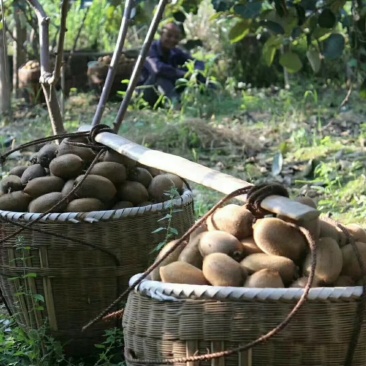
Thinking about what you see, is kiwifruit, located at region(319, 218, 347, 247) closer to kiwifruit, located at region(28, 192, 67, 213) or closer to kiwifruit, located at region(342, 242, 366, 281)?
kiwifruit, located at region(342, 242, 366, 281)

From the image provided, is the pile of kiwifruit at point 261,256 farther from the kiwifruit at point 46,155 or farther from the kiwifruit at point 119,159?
the kiwifruit at point 46,155

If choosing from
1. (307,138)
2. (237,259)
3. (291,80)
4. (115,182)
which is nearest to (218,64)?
(291,80)

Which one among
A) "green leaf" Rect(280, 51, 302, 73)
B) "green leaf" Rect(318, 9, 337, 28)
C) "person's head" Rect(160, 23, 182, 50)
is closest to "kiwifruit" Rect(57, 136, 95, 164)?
"green leaf" Rect(318, 9, 337, 28)

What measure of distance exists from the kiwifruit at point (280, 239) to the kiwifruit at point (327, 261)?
1.2 inches

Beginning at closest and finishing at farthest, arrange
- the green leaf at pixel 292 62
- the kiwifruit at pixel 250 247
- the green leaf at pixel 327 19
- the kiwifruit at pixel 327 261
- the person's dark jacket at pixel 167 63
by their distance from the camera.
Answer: the kiwifruit at pixel 327 261, the kiwifruit at pixel 250 247, the green leaf at pixel 327 19, the green leaf at pixel 292 62, the person's dark jacket at pixel 167 63

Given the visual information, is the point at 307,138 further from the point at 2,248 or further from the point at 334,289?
the point at 334,289

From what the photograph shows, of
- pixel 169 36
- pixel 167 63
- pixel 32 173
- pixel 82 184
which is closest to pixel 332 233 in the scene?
pixel 82 184

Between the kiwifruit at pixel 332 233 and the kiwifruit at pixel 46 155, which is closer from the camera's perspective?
the kiwifruit at pixel 332 233

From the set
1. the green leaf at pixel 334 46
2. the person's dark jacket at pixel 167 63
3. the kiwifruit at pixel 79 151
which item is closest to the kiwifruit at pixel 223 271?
the kiwifruit at pixel 79 151

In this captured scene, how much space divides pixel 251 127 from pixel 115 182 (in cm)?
Answer: 464

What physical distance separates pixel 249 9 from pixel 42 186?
130cm

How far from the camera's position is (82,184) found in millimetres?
2852

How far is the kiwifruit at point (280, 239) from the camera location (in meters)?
1.89

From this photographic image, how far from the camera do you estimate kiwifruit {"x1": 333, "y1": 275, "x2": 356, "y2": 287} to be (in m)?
1.89
